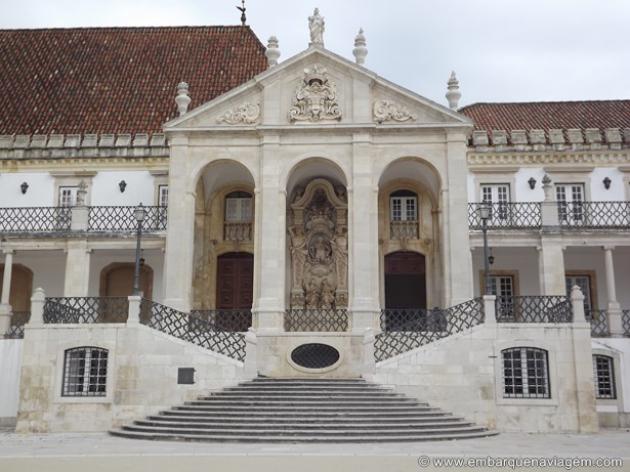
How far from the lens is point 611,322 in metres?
21.2

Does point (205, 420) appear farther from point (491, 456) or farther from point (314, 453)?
point (491, 456)

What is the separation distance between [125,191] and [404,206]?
31.7ft

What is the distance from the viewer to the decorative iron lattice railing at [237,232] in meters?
23.8

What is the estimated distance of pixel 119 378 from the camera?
17.6 metres

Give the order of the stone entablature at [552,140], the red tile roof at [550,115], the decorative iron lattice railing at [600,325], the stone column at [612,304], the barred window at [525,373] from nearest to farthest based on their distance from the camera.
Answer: the barred window at [525,373]
the stone column at [612,304]
the decorative iron lattice railing at [600,325]
the stone entablature at [552,140]
the red tile roof at [550,115]

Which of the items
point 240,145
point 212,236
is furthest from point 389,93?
point 212,236

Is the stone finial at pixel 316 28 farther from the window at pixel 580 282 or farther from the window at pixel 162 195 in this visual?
the window at pixel 580 282

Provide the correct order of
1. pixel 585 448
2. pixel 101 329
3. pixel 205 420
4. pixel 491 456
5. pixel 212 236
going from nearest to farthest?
pixel 491 456
pixel 585 448
pixel 205 420
pixel 101 329
pixel 212 236

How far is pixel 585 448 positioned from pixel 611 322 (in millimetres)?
8630

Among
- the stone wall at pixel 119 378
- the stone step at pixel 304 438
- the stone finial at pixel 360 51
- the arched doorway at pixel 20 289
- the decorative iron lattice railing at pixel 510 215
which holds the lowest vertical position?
the stone step at pixel 304 438

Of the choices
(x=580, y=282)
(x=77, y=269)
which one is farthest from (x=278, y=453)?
(x=580, y=282)

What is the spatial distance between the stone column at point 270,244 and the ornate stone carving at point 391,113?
3089 mm

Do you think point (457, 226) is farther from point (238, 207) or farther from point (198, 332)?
point (198, 332)

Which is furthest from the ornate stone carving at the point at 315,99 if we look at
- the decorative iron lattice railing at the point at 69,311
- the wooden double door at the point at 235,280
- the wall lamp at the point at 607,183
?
the wall lamp at the point at 607,183
